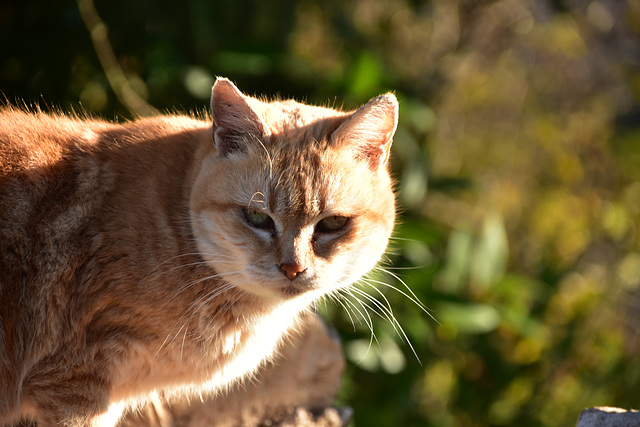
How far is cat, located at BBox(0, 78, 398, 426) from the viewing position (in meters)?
1.93

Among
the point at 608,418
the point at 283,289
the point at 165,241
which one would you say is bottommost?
the point at 608,418

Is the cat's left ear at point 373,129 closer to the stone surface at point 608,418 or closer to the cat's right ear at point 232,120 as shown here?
the cat's right ear at point 232,120

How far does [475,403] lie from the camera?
412cm

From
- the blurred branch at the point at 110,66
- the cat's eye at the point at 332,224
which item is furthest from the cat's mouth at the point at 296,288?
the blurred branch at the point at 110,66

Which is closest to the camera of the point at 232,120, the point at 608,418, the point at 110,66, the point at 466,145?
the point at 608,418

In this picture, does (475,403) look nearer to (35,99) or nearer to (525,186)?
(525,186)

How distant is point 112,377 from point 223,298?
426 millimetres

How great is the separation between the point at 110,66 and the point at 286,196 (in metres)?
2.16

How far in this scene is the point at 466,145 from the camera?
542 centimetres

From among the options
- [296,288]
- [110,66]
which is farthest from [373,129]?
→ [110,66]

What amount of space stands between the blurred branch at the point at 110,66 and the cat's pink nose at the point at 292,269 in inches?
75.5

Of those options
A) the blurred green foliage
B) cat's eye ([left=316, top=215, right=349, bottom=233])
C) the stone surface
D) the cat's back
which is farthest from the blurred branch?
the stone surface

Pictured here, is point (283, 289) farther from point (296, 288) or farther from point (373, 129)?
point (373, 129)

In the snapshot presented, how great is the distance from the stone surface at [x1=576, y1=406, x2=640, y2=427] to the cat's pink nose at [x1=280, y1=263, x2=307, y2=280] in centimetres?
93
